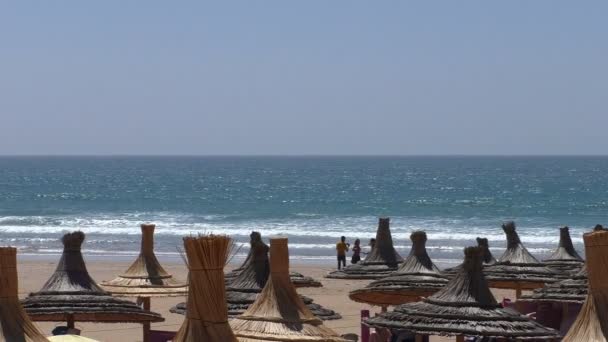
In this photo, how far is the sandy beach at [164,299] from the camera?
643 inches

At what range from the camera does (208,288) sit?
262 inches

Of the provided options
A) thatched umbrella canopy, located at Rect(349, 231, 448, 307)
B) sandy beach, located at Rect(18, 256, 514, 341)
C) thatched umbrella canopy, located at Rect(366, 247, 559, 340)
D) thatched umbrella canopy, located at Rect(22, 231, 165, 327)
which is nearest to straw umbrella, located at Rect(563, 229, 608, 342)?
thatched umbrella canopy, located at Rect(366, 247, 559, 340)

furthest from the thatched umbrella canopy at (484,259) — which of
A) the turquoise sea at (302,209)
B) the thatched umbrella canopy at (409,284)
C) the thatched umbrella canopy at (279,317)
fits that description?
the turquoise sea at (302,209)

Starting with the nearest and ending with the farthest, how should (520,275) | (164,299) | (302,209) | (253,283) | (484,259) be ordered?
(253,283), (520,275), (484,259), (164,299), (302,209)

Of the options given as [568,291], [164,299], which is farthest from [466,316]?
[164,299]

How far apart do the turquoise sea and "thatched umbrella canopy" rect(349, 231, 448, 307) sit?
20.1 meters

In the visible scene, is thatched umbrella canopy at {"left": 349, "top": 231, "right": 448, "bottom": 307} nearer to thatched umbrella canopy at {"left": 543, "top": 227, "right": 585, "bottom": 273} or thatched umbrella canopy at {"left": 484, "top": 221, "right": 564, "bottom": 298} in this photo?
thatched umbrella canopy at {"left": 484, "top": 221, "right": 564, "bottom": 298}

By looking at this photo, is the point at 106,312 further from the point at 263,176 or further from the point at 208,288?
the point at 263,176

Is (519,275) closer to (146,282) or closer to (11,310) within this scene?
(146,282)

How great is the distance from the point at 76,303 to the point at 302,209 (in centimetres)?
5301

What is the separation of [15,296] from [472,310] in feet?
10.4

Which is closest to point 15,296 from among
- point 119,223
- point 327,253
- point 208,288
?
point 208,288

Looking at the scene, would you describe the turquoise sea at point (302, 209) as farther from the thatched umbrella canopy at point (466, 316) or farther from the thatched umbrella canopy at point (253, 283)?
the thatched umbrella canopy at point (466, 316)

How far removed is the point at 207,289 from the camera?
21.9 ft
